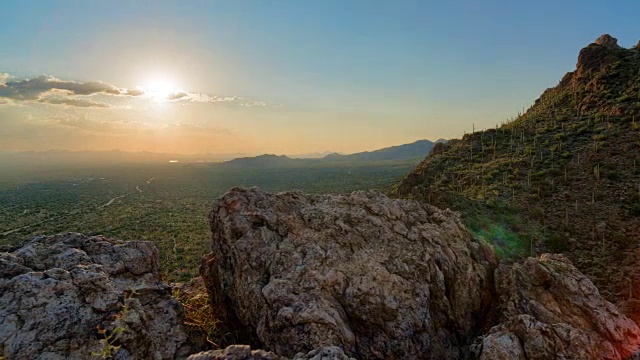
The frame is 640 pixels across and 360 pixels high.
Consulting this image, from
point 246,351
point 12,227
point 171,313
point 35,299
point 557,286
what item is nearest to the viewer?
point 246,351

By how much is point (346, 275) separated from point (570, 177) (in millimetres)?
31054

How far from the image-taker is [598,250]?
844 inches

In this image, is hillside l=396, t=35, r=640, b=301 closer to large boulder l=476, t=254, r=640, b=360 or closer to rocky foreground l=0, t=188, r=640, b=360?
large boulder l=476, t=254, r=640, b=360

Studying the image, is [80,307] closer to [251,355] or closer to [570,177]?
[251,355]

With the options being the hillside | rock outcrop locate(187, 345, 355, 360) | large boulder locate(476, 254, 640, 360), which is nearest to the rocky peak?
the hillside

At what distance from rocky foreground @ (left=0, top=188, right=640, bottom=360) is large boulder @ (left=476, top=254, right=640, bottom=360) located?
30 millimetres

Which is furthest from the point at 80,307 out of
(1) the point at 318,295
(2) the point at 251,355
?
(1) the point at 318,295

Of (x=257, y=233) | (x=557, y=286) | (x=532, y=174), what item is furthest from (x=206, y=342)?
(x=532, y=174)

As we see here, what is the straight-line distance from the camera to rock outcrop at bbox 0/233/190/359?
6.21 metres

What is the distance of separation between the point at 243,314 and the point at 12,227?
7553 cm

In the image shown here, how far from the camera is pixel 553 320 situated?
8.56 meters

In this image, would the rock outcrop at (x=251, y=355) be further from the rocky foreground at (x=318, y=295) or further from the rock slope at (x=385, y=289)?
the rock slope at (x=385, y=289)

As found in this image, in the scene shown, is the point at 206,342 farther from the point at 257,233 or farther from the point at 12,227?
the point at 12,227

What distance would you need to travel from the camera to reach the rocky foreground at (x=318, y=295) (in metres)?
6.65
